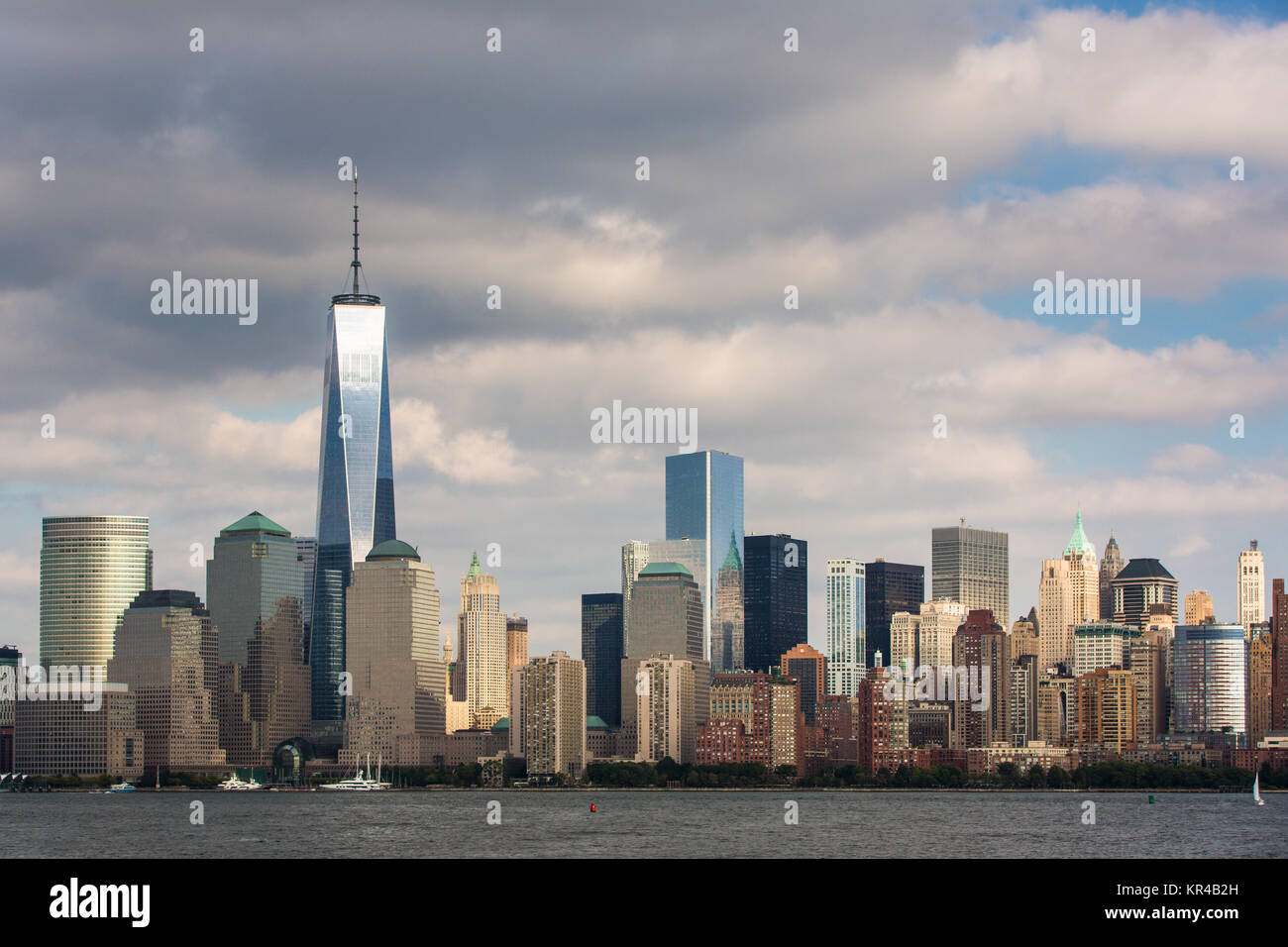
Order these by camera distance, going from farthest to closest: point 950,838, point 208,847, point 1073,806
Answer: point 1073,806
point 950,838
point 208,847
